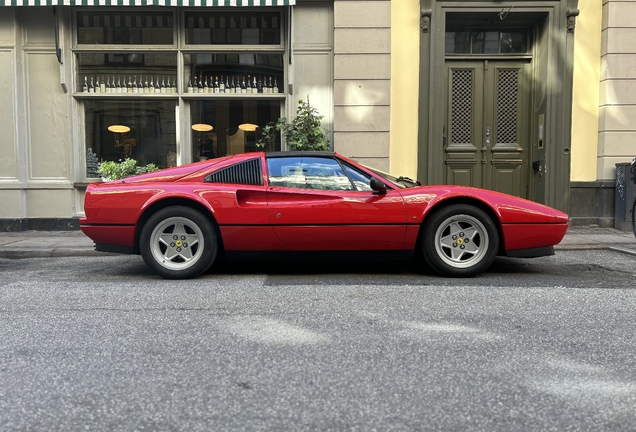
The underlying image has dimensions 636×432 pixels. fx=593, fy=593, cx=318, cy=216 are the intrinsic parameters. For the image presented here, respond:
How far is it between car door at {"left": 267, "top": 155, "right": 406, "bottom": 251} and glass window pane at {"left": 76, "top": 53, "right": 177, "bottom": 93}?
19.4 ft

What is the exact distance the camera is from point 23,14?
10.3 meters

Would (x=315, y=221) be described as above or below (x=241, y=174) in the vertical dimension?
below

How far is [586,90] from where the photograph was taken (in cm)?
1031

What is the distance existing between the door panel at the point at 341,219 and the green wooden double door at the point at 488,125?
5.22m

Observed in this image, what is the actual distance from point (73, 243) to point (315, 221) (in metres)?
4.54

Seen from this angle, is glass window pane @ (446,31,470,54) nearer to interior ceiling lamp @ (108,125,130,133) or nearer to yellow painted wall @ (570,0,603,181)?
yellow painted wall @ (570,0,603,181)

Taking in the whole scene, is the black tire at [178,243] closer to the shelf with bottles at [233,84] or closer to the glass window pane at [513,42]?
the shelf with bottles at [233,84]

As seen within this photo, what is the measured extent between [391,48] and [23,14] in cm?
644

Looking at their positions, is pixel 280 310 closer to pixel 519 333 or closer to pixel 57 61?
pixel 519 333

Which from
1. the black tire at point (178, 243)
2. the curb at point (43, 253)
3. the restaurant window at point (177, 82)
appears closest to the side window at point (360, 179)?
the black tire at point (178, 243)

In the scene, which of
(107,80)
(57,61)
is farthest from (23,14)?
(107,80)

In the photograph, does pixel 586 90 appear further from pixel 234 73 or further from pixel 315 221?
pixel 315 221

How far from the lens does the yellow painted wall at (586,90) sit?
10250 millimetres

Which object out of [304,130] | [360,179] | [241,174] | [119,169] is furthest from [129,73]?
[360,179]
